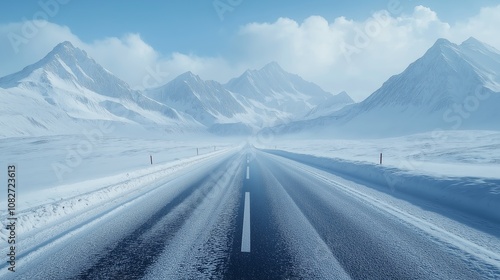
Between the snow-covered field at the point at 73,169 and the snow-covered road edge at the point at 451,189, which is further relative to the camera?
the snow-covered field at the point at 73,169

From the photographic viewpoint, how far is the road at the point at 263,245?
145 inches

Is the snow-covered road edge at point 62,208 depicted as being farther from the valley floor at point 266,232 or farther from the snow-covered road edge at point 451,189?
the snow-covered road edge at point 451,189

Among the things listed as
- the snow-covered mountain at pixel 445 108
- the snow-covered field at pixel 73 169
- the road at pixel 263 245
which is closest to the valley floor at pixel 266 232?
the road at pixel 263 245

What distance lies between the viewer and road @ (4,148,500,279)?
3.67m

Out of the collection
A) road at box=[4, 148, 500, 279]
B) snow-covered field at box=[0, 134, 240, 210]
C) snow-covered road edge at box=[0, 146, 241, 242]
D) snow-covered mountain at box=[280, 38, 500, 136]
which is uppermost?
snow-covered mountain at box=[280, 38, 500, 136]

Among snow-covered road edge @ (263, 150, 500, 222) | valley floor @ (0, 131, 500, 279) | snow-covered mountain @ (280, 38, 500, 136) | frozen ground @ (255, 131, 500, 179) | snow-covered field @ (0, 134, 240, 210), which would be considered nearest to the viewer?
valley floor @ (0, 131, 500, 279)

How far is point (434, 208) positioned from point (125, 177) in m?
12.2

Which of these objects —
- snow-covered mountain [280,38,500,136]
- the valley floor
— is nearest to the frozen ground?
the valley floor

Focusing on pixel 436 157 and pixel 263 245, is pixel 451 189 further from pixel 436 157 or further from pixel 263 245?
pixel 436 157

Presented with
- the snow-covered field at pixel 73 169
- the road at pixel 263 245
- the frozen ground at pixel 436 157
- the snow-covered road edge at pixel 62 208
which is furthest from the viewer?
the frozen ground at pixel 436 157

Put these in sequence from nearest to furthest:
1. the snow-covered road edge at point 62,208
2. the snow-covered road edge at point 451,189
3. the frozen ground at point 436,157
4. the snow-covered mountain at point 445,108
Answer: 1. the snow-covered road edge at point 62,208
2. the snow-covered road edge at point 451,189
3. the frozen ground at point 436,157
4. the snow-covered mountain at point 445,108

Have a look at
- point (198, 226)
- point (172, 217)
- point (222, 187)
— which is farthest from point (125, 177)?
point (198, 226)

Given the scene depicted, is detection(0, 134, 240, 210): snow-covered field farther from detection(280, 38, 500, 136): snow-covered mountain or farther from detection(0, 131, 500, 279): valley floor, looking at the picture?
detection(280, 38, 500, 136): snow-covered mountain

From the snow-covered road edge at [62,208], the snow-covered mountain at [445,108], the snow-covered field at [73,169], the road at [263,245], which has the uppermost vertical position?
the snow-covered mountain at [445,108]
